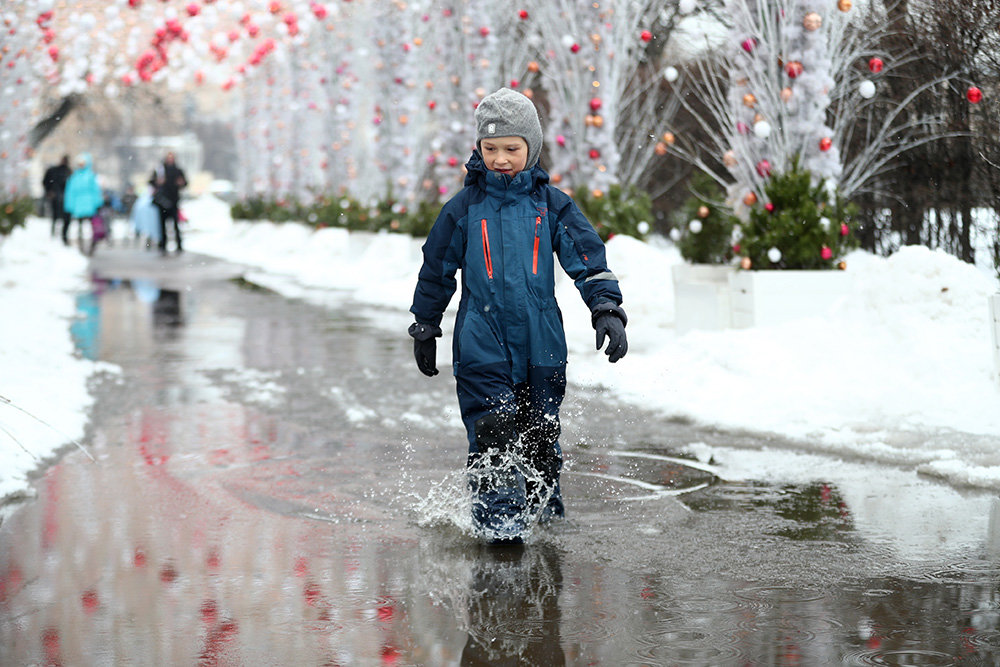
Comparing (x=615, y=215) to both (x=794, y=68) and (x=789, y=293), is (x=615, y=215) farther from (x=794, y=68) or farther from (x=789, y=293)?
(x=789, y=293)

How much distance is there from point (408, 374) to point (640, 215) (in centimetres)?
612

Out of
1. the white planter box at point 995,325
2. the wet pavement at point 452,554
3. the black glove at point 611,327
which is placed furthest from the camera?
the white planter box at point 995,325

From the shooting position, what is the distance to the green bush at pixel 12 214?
21.6 metres

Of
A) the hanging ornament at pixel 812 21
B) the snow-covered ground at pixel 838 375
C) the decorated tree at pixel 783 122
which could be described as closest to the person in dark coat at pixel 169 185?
the snow-covered ground at pixel 838 375

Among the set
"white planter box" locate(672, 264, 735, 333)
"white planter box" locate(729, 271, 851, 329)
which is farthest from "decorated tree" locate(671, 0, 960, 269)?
"white planter box" locate(672, 264, 735, 333)

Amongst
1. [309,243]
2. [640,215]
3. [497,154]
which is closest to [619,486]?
[497,154]

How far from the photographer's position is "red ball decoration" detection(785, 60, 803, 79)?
11250mm

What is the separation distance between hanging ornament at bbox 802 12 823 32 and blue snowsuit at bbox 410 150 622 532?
632cm

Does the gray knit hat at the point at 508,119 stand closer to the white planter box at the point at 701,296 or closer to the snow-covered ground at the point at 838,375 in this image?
the snow-covered ground at the point at 838,375

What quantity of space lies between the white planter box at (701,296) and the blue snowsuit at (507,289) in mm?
6081

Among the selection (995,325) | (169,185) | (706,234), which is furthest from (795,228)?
(169,185)

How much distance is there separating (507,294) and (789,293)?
5934mm

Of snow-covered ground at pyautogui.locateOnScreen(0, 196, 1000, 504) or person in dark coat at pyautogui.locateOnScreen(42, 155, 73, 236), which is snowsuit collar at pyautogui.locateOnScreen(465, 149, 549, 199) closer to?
snow-covered ground at pyautogui.locateOnScreen(0, 196, 1000, 504)

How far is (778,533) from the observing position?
540 centimetres
